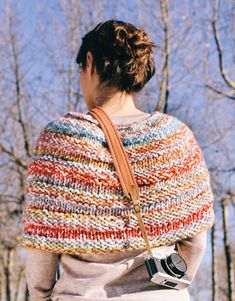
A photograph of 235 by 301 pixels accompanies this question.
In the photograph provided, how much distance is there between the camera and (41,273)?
1720 mm

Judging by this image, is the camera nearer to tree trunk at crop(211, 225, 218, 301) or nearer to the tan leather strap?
the tan leather strap

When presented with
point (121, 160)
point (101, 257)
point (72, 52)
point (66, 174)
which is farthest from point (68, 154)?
point (72, 52)

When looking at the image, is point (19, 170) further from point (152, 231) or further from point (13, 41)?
point (152, 231)

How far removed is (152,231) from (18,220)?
1265 centimetres

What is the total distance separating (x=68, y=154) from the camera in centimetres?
168

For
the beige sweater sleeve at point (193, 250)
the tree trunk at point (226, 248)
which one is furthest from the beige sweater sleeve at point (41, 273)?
the tree trunk at point (226, 248)

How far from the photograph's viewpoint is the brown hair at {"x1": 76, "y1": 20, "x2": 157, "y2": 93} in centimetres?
182

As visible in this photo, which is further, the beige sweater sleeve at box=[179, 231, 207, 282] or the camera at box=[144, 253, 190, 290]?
the beige sweater sleeve at box=[179, 231, 207, 282]

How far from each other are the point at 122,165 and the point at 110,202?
4.8 inches

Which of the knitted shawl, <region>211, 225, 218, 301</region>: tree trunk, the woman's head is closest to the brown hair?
the woman's head

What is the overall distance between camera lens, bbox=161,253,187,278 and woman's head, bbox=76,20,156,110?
60 cm

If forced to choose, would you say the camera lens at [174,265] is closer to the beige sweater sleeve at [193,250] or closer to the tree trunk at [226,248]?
the beige sweater sleeve at [193,250]

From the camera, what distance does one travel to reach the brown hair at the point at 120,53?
5.97ft

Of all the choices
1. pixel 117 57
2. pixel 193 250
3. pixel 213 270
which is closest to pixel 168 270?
pixel 193 250
